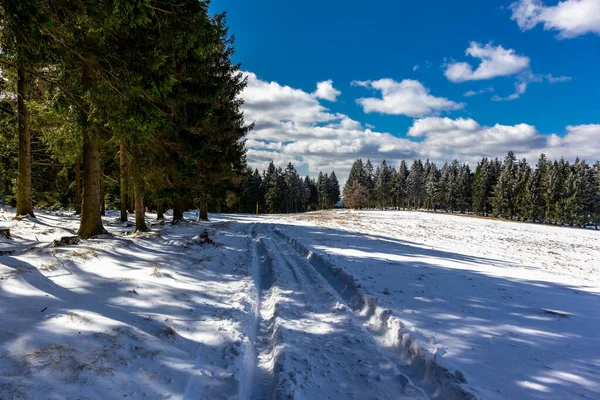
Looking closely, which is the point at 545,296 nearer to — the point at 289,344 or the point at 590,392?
the point at 590,392

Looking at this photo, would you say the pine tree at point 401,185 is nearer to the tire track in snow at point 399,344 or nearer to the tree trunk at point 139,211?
the tree trunk at point 139,211

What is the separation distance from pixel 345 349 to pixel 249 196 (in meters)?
73.6

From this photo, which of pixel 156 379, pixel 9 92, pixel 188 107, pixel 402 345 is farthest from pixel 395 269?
pixel 9 92

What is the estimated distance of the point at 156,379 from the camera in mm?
3045

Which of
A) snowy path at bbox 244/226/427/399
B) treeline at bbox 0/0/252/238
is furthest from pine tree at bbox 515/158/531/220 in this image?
snowy path at bbox 244/226/427/399

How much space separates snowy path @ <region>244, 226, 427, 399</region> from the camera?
10.3 ft

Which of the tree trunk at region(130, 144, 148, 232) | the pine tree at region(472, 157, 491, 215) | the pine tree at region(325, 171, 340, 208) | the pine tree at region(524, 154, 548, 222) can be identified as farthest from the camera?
the pine tree at region(325, 171, 340, 208)

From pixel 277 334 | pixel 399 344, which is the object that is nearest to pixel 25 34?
pixel 277 334

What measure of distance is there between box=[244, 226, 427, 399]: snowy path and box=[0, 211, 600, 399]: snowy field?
0.07ft

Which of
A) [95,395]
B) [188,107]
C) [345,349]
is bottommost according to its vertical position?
[345,349]

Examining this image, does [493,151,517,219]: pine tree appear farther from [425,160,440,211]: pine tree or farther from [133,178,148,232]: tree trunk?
[133,178,148,232]: tree trunk

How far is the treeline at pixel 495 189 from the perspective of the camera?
178ft

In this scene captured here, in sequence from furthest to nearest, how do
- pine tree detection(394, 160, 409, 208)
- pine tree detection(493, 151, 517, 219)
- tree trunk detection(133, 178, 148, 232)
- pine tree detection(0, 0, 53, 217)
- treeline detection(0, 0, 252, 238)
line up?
pine tree detection(394, 160, 409, 208) → pine tree detection(493, 151, 517, 219) → tree trunk detection(133, 178, 148, 232) → treeline detection(0, 0, 252, 238) → pine tree detection(0, 0, 53, 217)

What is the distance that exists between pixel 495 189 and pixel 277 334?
75569 mm
